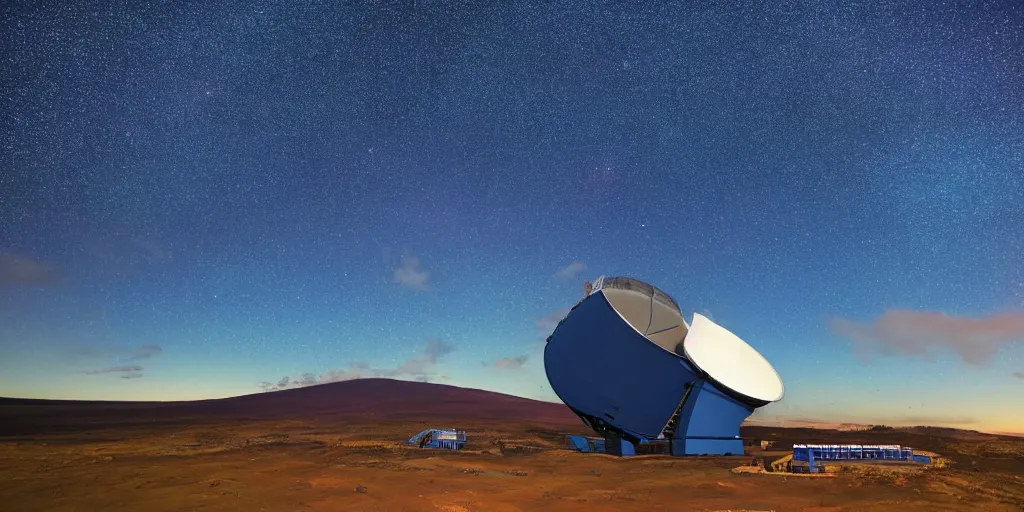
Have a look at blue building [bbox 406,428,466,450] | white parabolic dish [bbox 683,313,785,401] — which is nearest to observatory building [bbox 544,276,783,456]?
white parabolic dish [bbox 683,313,785,401]

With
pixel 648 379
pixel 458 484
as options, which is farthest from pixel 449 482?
pixel 648 379

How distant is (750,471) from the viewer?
18.1 meters

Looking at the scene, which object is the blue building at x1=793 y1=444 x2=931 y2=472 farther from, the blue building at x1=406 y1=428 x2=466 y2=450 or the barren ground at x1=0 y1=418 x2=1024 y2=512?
the blue building at x1=406 y1=428 x2=466 y2=450

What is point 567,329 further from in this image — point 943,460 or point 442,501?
point 943,460

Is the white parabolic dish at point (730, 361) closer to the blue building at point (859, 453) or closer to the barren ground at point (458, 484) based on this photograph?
the blue building at point (859, 453)

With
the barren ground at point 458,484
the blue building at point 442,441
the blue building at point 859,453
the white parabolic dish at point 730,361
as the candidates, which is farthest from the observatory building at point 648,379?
the blue building at point 442,441

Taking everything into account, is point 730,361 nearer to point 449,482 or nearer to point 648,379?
point 648,379

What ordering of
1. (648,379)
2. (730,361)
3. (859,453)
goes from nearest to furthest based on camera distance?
(859,453), (648,379), (730,361)

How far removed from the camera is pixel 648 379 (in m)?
20.8

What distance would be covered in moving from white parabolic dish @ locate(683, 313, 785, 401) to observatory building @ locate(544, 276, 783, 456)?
0.17ft

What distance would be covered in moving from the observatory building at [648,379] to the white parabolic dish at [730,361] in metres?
0.05

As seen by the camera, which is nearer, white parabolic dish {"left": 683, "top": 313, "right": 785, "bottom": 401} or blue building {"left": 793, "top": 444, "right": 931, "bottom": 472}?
blue building {"left": 793, "top": 444, "right": 931, "bottom": 472}

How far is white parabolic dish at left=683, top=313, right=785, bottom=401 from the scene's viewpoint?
20984mm

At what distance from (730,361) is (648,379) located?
4.04m
